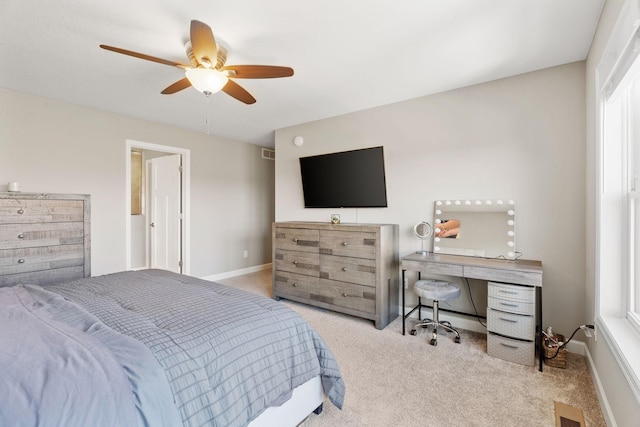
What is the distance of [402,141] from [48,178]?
154 inches

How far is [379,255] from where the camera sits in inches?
114

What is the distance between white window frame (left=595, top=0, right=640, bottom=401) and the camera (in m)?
1.58

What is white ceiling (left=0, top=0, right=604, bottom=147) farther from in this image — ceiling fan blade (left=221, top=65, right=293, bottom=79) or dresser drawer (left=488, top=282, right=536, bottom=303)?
dresser drawer (left=488, top=282, right=536, bottom=303)

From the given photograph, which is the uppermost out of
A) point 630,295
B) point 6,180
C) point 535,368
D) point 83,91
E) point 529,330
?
point 83,91

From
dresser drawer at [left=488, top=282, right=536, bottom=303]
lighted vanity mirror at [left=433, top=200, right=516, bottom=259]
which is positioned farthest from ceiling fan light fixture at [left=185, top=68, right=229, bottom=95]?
dresser drawer at [left=488, top=282, right=536, bottom=303]

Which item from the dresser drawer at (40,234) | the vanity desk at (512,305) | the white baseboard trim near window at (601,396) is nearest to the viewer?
the white baseboard trim near window at (601,396)

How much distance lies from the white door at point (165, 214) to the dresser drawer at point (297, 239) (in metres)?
1.83

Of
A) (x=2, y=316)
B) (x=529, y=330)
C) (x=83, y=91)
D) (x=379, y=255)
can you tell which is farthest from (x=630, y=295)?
(x=83, y=91)

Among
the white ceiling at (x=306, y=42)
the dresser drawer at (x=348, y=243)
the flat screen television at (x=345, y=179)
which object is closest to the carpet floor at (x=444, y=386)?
the dresser drawer at (x=348, y=243)

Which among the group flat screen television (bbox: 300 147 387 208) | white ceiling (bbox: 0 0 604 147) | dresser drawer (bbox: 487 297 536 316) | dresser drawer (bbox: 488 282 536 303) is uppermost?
white ceiling (bbox: 0 0 604 147)

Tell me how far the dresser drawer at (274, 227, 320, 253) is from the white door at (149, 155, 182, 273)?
6.02ft

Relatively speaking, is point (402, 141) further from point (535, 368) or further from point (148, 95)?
point (148, 95)

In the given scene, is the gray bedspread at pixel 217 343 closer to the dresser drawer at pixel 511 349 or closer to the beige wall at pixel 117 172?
the dresser drawer at pixel 511 349

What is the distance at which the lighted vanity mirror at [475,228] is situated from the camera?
2652 mm
